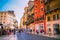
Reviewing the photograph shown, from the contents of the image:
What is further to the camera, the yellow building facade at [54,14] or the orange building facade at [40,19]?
the orange building facade at [40,19]

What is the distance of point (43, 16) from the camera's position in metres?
20.3

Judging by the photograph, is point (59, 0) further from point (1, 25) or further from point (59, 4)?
point (1, 25)

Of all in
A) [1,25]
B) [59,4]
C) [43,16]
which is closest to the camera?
[59,4]

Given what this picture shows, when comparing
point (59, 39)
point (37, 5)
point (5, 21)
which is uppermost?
point (37, 5)

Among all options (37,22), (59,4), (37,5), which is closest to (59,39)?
(59,4)

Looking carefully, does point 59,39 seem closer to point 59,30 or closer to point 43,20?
point 59,30

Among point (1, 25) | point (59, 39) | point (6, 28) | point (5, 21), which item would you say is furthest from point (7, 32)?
point (59, 39)

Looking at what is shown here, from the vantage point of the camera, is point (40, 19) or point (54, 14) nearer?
point (54, 14)

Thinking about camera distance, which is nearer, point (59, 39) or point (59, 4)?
point (59, 4)

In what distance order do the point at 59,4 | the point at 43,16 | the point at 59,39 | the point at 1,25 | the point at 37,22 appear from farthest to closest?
the point at 37,22, the point at 43,16, the point at 1,25, the point at 59,39, the point at 59,4

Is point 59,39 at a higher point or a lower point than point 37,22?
lower

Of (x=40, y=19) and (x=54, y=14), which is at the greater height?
(x=40, y=19)

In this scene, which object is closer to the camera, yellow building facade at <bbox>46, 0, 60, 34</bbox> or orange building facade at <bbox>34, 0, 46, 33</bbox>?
yellow building facade at <bbox>46, 0, 60, 34</bbox>

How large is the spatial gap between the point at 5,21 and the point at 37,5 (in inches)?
265
